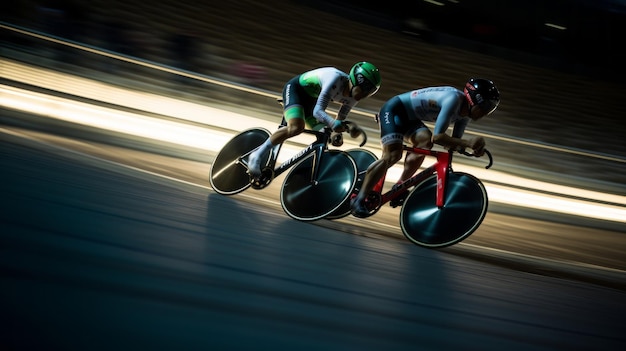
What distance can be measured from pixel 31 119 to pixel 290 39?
9.15m

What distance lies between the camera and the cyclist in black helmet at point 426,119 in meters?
4.93

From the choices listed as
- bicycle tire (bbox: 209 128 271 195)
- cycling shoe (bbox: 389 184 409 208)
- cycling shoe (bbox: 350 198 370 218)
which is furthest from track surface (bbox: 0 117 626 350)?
bicycle tire (bbox: 209 128 271 195)

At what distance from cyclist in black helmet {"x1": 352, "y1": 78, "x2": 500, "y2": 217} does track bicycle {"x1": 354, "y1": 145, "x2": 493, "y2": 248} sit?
4.0 inches

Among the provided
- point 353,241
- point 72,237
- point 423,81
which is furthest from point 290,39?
point 72,237

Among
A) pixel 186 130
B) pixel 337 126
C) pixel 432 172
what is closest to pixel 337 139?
pixel 337 126

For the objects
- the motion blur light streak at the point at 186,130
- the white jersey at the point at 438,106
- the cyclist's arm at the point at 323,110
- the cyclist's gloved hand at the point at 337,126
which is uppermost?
the white jersey at the point at 438,106

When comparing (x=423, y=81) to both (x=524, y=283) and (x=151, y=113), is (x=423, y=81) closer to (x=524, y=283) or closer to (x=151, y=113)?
(x=151, y=113)

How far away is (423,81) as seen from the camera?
16.1 metres

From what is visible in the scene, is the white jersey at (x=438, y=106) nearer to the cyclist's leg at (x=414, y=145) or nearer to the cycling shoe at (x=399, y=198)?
the cyclist's leg at (x=414, y=145)

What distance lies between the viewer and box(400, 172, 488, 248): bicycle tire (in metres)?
4.89

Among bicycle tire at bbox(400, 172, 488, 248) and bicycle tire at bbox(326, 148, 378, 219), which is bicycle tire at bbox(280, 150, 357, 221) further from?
bicycle tire at bbox(400, 172, 488, 248)

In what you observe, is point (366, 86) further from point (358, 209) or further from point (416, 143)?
point (358, 209)

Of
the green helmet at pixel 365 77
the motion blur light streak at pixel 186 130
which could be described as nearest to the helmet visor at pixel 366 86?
the green helmet at pixel 365 77

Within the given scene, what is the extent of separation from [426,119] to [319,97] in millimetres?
834
